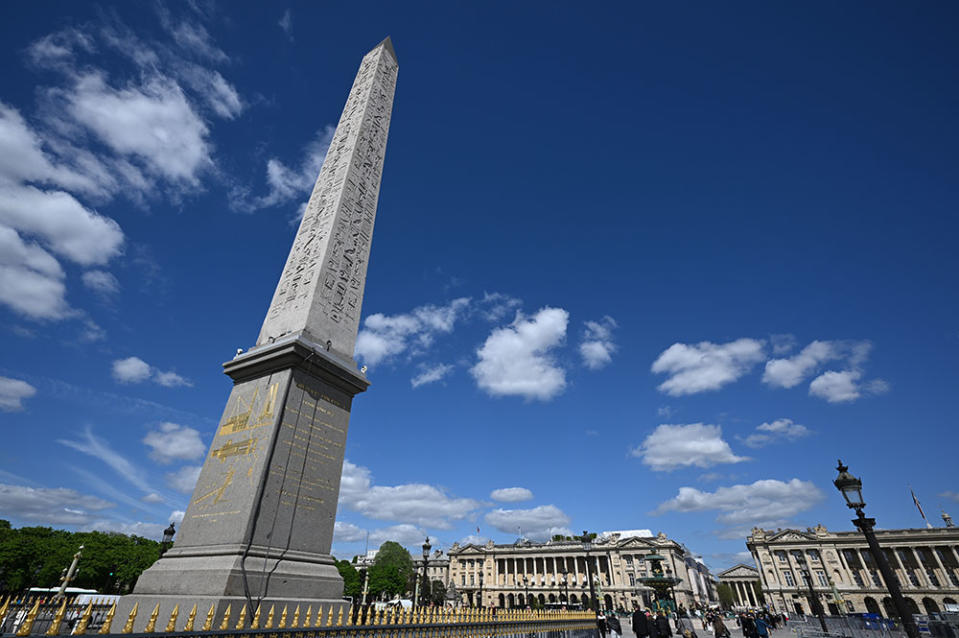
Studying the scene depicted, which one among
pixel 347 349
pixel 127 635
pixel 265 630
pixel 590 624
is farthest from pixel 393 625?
pixel 590 624

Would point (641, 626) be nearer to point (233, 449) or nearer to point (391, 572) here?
point (233, 449)

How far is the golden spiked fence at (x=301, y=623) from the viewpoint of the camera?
3.54m

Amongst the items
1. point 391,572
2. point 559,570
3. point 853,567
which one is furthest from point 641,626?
point 853,567

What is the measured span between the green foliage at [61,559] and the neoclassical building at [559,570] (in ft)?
164

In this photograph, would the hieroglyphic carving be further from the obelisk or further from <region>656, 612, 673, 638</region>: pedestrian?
<region>656, 612, 673, 638</region>: pedestrian

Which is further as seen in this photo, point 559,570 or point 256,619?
point 559,570

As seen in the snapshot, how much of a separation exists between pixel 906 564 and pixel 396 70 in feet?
300

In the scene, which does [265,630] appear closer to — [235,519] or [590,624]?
[235,519]

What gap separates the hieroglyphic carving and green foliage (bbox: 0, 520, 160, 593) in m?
45.0

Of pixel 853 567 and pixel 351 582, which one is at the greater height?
pixel 853 567

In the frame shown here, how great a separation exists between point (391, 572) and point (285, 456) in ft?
249

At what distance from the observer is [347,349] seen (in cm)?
909

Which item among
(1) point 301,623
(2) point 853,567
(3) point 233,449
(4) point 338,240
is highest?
(4) point 338,240

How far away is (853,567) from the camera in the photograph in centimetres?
6994
